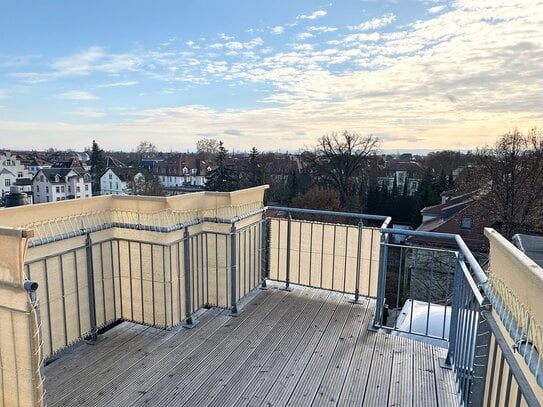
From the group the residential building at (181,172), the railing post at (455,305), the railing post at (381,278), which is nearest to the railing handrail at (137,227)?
the railing post at (381,278)

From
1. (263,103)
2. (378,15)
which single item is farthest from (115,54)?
(378,15)

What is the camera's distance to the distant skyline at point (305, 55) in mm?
7656

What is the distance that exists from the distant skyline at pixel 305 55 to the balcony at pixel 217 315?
16.7 feet

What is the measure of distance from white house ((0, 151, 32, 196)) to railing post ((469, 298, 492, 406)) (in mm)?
40844

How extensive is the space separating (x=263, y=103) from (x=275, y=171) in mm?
14928

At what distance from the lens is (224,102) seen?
930 inches

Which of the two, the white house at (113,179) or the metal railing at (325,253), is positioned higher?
the metal railing at (325,253)

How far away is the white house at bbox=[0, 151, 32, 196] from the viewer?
3438 cm

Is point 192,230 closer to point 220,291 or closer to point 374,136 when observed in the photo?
point 220,291

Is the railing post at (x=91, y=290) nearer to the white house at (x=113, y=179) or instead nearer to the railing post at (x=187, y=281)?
the railing post at (x=187, y=281)

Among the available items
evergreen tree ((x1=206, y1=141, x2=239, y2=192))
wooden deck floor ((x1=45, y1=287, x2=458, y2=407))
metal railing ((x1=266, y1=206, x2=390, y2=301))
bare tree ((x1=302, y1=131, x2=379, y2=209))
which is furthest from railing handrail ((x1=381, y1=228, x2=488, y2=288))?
evergreen tree ((x1=206, y1=141, x2=239, y2=192))

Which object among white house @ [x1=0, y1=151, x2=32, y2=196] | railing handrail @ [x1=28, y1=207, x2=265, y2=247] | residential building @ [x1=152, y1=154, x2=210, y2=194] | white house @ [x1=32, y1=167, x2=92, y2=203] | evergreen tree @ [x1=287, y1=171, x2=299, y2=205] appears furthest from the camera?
residential building @ [x1=152, y1=154, x2=210, y2=194]

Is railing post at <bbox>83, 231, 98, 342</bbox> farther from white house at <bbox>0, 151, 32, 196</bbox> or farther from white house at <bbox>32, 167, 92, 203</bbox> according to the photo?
white house at <bbox>0, 151, 32, 196</bbox>

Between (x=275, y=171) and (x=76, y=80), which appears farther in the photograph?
(x=275, y=171)
